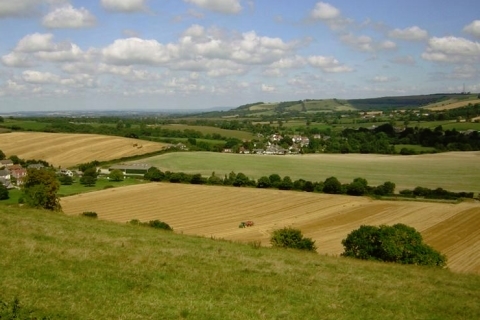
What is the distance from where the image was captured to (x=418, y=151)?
117 meters

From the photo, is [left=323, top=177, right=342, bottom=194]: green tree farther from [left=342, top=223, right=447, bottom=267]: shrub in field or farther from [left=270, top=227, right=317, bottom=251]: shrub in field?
[left=270, top=227, right=317, bottom=251]: shrub in field

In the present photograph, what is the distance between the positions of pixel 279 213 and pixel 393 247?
32.0 m

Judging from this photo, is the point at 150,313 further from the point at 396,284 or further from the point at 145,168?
the point at 145,168

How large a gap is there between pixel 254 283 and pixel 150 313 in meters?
3.88

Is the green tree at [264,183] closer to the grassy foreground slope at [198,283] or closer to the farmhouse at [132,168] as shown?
the farmhouse at [132,168]

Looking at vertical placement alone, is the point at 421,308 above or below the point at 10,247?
below

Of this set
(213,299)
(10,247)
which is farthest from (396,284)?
(10,247)

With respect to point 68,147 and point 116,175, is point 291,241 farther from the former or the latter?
point 68,147

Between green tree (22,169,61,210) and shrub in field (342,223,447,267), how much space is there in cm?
2616

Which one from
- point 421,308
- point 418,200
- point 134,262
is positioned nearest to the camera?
point 421,308

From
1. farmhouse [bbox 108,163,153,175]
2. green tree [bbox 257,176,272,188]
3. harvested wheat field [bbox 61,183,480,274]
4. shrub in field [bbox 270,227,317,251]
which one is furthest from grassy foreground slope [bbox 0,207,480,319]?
farmhouse [bbox 108,163,153,175]

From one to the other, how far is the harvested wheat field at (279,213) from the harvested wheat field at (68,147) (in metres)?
35.6

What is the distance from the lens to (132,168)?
88688 millimetres

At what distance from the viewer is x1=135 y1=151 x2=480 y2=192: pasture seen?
257ft
